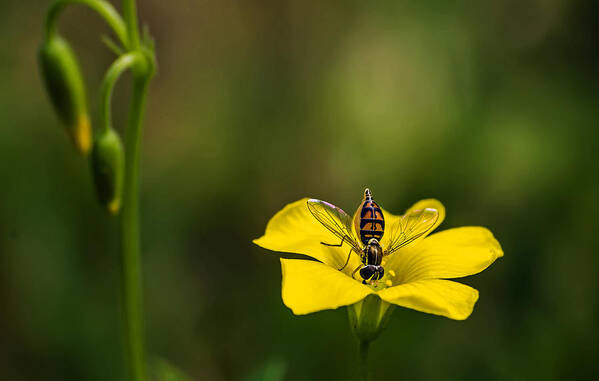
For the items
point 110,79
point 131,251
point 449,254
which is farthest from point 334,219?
point 110,79

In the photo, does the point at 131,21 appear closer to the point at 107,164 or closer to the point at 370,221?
the point at 107,164

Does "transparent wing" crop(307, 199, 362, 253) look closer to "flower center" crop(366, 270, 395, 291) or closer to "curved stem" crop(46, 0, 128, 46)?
"flower center" crop(366, 270, 395, 291)

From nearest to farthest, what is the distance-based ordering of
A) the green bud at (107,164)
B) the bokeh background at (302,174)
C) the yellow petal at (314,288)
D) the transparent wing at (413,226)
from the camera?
1. the yellow petal at (314,288)
2. the green bud at (107,164)
3. the transparent wing at (413,226)
4. the bokeh background at (302,174)

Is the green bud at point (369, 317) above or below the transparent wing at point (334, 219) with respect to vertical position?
below

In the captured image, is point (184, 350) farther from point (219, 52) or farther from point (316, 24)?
point (316, 24)

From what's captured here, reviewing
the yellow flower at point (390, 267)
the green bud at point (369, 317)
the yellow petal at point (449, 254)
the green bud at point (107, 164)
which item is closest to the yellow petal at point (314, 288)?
the yellow flower at point (390, 267)

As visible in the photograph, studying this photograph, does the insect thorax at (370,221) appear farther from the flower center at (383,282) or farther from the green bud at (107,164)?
the green bud at (107,164)
